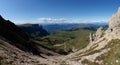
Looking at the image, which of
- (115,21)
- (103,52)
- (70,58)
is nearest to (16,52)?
(103,52)

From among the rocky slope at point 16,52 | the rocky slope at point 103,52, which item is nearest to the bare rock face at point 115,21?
the rocky slope at point 103,52

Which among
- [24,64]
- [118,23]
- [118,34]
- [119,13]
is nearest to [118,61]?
[24,64]

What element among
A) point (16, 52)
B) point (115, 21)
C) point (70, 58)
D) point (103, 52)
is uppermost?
point (115, 21)

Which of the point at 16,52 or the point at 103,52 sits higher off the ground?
the point at 16,52

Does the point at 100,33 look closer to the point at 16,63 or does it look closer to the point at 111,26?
the point at 111,26

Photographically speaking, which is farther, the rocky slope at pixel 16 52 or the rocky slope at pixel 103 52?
the rocky slope at pixel 103 52

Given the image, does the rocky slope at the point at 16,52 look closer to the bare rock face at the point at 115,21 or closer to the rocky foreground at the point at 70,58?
the rocky foreground at the point at 70,58

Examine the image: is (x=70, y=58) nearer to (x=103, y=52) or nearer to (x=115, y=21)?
(x=103, y=52)

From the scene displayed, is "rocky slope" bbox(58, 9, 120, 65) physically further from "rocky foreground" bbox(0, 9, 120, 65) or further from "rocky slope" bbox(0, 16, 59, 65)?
"rocky slope" bbox(0, 16, 59, 65)
